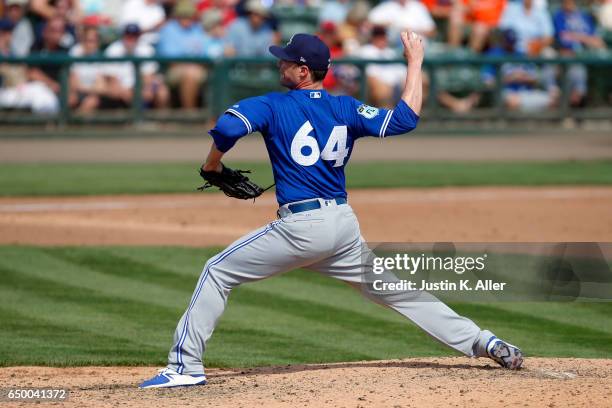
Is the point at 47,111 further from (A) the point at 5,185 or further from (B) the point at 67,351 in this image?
(B) the point at 67,351

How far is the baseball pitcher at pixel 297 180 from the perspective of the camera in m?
5.68

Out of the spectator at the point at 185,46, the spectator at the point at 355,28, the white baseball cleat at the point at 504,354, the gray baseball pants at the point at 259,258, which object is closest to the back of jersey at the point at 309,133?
the gray baseball pants at the point at 259,258

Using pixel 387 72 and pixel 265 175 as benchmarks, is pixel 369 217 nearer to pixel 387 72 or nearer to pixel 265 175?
pixel 265 175

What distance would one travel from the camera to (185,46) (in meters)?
17.5

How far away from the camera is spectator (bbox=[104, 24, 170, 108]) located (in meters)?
16.7

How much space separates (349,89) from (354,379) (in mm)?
11545

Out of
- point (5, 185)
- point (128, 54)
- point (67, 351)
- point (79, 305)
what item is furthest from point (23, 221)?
point (128, 54)

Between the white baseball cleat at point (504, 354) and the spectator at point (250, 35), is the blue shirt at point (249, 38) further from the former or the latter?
the white baseball cleat at point (504, 354)

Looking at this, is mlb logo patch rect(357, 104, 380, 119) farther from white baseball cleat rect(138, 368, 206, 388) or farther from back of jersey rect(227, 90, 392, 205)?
white baseball cleat rect(138, 368, 206, 388)

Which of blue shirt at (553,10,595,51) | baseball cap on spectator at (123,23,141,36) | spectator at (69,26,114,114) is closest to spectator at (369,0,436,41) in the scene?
blue shirt at (553,10,595,51)

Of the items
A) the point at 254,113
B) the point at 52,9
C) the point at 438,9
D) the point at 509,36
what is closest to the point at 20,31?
the point at 52,9

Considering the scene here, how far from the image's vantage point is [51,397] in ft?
18.4

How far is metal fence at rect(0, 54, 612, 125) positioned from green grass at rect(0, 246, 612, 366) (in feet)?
23.5

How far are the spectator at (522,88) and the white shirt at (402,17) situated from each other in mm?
1356
